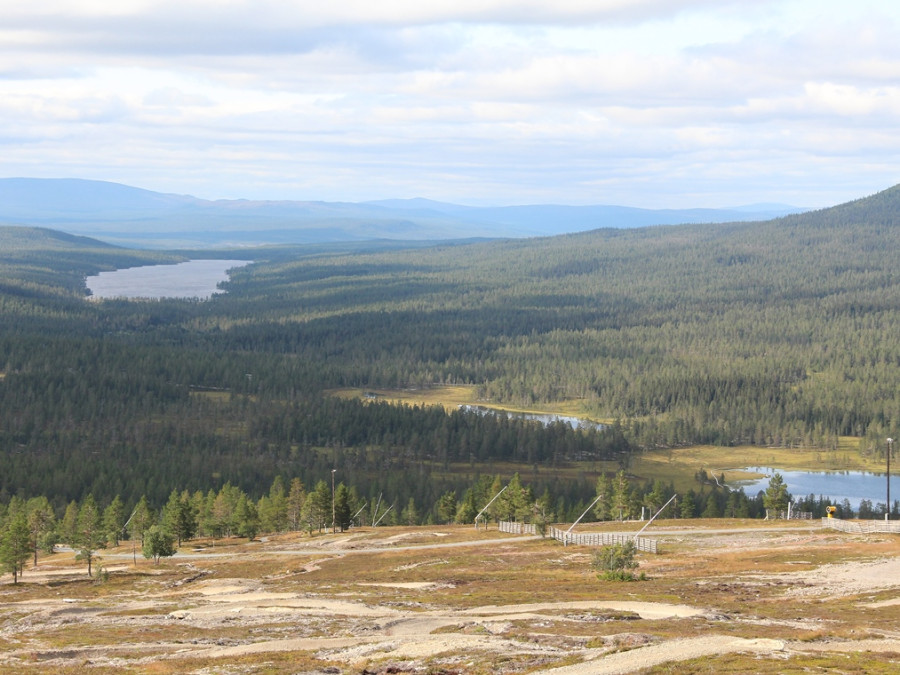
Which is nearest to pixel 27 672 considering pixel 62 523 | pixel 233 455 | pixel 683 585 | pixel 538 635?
pixel 538 635

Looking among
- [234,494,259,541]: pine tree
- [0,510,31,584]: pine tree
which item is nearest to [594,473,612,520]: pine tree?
[234,494,259,541]: pine tree

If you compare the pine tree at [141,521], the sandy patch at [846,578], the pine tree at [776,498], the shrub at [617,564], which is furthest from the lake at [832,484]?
the pine tree at [141,521]

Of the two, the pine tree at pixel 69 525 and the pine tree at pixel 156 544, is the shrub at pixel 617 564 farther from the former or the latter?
the pine tree at pixel 69 525

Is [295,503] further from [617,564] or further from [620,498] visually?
[617,564]

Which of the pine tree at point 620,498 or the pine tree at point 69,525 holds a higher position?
the pine tree at point 620,498

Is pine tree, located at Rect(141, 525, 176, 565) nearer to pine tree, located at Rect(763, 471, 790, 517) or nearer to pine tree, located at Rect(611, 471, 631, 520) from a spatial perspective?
pine tree, located at Rect(611, 471, 631, 520)

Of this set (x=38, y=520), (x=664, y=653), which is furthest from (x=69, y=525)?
(x=664, y=653)

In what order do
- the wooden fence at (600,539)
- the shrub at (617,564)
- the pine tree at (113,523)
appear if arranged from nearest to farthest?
1. the shrub at (617,564)
2. the wooden fence at (600,539)
3. the pine tree at (113,523)

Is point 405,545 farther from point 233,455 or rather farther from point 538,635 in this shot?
point 233,455
